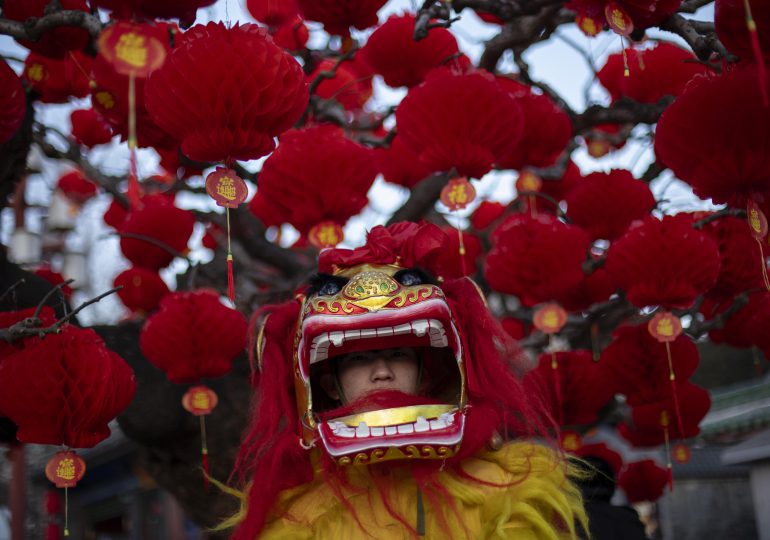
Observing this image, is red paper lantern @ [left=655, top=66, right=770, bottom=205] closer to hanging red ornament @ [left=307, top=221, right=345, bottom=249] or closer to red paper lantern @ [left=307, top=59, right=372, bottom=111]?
hanging red ornament @ [left=307, top=221, right=345, bottom=249]

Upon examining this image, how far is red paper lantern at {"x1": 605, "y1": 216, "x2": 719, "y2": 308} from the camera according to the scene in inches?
138

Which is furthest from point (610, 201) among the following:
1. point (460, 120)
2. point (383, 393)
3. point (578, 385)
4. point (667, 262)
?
point (383, 393)

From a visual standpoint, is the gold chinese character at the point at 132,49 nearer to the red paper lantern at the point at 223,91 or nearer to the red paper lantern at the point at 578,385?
the red paper lantern at the point at 223,91

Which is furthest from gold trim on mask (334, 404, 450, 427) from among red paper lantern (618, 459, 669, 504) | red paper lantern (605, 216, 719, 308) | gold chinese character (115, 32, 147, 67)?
red paper lantern (618, 459, 669, 504)

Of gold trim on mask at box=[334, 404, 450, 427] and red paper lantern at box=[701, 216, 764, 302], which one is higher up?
red paper lantern at box=[701, 216, 764, 302]

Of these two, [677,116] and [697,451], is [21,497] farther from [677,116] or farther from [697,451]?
Answer: [697,451]

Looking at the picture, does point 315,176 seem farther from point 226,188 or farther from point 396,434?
point 396,434

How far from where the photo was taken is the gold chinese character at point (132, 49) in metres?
2.19

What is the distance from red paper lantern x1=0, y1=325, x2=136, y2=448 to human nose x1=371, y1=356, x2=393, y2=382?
1024 millimetres

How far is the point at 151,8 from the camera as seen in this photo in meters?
2.47

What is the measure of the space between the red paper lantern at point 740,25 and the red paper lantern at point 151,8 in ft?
5.21

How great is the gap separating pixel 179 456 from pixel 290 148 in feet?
6.81

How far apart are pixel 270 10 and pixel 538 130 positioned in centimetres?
176

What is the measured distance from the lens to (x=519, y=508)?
96.1 inches
